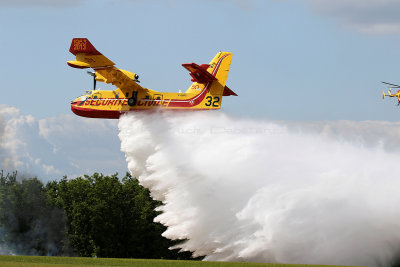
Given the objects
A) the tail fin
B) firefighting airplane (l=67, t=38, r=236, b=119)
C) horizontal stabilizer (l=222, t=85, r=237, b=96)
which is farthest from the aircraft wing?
horizontal stabilizer (l=222, t=85, r=237, b=96)

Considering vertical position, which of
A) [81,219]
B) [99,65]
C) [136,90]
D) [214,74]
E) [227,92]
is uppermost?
[99,65]

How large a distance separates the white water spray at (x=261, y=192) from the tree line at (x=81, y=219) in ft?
66.9

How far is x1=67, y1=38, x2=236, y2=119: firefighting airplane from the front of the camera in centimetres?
4362

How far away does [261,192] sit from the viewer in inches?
1692

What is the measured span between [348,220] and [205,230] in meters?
8.34

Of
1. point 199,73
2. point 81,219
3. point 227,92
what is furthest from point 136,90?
point 81,219

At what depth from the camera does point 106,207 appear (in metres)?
79.5

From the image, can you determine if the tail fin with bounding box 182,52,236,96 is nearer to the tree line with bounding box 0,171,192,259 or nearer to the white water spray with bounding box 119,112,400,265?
the white water spray with bounding box 119,112,400,265

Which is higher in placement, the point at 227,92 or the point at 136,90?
the point at 227,92

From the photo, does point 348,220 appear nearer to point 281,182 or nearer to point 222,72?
point 281,182

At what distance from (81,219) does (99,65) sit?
35.2m

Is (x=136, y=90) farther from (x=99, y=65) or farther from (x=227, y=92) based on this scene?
(x=227, y=92)

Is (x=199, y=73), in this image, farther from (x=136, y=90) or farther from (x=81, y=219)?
(x=81, y=219)

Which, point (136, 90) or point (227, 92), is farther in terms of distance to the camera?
point (227, 92)
